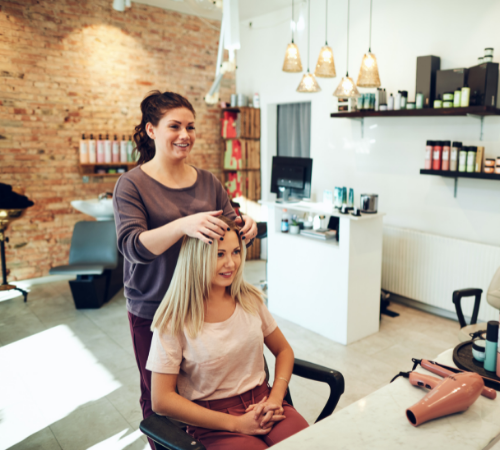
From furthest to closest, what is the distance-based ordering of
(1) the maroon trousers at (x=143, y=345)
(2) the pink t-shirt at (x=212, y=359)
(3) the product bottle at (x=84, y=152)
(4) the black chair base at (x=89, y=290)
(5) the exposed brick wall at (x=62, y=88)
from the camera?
1. (3) the product bottle at (x=84, y=152)
2. (5) the exposed brick wall at (x=62, y=88)
3. (4) the black chair base at (x=89, y=290)
4. (1) the maroon trousers at (x=143, y=345)
5. (2) the pink t-shirt at (x=212, y=359)

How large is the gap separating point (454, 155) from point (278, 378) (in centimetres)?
281

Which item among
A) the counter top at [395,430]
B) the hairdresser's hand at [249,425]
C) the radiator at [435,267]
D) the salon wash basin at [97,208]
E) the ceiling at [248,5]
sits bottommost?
the radiator at [435,267]

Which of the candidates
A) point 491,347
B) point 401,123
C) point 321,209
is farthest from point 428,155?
point 491,347

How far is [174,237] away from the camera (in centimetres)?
141

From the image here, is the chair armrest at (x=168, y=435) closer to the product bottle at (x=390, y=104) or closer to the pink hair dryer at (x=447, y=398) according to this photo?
the pink hair dryer at (x=447, y=398)

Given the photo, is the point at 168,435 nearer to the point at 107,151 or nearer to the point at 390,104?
the point at 390,104

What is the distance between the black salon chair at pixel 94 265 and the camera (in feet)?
13.9

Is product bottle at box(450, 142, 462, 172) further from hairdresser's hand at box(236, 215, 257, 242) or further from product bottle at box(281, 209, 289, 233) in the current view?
hairdresser's hand at box(236, 215, 257, 242)

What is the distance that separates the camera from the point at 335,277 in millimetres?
3467

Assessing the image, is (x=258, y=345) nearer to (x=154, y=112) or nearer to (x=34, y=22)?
(x=154, y=112)

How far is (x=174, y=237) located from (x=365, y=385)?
201cm

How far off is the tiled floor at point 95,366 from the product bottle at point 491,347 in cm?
124

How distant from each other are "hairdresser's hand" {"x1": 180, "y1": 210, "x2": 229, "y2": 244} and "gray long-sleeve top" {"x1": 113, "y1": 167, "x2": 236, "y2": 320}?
25 centimetres

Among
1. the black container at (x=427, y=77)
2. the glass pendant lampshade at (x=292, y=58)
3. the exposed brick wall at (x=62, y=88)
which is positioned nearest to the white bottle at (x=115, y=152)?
the exposed brick wall at (x=62, y=88)
